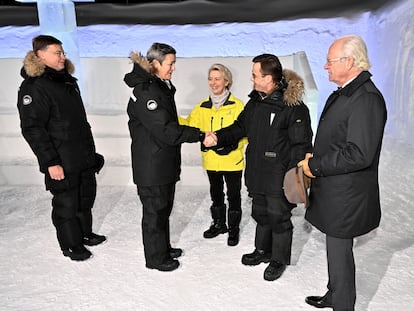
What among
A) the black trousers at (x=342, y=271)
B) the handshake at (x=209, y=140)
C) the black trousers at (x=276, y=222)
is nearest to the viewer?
the black trousers at (x=342, y=271)

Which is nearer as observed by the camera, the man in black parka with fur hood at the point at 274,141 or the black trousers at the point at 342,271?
the black trousers at the point at 342,271

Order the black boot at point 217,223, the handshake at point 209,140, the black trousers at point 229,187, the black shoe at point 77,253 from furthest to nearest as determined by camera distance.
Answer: the black boot at point 217,223 → the black trousers at point 229,187 → the black shoe at point 77,253 → the handshake at point 209,140

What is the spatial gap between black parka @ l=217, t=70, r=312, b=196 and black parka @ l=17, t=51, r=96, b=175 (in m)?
1.20

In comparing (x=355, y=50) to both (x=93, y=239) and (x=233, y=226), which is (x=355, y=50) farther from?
(x=93, y=239)

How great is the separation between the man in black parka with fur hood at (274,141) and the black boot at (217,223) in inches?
25.6

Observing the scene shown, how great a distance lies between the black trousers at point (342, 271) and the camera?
206cm

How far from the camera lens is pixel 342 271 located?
2080 mm

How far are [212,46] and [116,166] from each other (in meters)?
3.80

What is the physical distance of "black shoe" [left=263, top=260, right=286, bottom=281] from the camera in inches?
107

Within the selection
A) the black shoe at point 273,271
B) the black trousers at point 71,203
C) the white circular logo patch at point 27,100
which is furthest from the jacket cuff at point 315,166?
the white circular logo patch at point 27,100

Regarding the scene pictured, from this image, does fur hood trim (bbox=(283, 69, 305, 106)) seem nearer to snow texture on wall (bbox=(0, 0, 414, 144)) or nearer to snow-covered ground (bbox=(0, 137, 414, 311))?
snow-covered ground (bbox=(0, 137, 414, 311))

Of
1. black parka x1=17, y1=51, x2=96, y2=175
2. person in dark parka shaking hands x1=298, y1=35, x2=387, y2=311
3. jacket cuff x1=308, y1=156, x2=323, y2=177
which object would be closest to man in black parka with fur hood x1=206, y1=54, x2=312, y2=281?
person in dark parka shaking hands x1=298, y1=35, x2=387, y2=311

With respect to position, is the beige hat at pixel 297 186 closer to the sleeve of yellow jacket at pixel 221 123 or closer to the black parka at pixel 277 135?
the black parka at pixel 277 135

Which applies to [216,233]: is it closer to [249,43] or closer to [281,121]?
[281,121]
